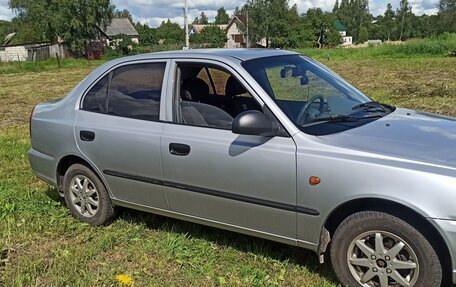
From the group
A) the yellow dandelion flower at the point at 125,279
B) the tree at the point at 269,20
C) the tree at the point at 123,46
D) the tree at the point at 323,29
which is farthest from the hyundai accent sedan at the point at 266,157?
the tree at the point at 323,29

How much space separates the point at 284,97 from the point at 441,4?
299 ft

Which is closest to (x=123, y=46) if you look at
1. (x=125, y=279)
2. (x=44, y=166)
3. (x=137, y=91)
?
(x=44, y=166)

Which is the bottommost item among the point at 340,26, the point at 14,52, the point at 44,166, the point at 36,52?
the point at 44,166

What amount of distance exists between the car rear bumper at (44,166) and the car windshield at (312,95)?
7.64 feet

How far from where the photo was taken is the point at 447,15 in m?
81.4

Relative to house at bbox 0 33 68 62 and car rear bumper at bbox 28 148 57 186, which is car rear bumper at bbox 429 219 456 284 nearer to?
car rear bumper at bbox 28 148 57 186

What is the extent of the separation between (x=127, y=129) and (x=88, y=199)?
39.9 inches

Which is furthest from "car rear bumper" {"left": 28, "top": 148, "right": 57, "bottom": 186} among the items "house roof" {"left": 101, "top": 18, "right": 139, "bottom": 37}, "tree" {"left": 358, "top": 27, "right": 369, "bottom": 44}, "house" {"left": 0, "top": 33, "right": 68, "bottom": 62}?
"tree" {"left": 358, "top": 27, "right": 369, "bottom": 44}

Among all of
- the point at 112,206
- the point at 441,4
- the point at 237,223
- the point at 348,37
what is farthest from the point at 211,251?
the point at 348,37

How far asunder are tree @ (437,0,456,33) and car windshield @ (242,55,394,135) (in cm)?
8566

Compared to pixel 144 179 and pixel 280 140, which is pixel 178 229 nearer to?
pixel 144 179

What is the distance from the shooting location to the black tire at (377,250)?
2748 mm

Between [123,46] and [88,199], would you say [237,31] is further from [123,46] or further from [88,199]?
[88,199]

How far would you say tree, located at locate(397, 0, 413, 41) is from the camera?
103169mm
